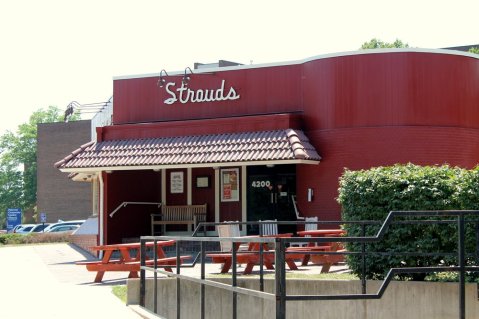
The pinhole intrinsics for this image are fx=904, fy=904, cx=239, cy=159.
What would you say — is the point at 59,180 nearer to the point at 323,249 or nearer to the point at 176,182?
the point at 176,182

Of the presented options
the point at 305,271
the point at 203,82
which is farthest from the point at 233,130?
the point at 305,271

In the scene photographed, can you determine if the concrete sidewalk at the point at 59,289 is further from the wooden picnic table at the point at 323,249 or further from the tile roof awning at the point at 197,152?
the tile roof awning at the point at 197,152

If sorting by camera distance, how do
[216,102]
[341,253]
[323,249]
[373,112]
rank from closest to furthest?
1. [341,253]
2. [323,249]
3. [373,112]
4. [216,102]

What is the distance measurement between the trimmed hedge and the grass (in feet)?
12.0

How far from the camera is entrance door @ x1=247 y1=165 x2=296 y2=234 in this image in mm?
25266

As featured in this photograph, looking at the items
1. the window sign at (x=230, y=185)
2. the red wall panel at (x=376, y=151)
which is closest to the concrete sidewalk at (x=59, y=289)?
the red wall panel at (x=376, y=151)

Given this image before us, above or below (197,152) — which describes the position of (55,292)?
below

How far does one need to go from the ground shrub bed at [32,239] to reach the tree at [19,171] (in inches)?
1987

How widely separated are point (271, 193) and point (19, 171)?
6985 centimetres

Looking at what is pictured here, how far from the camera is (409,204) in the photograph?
13.8 metres

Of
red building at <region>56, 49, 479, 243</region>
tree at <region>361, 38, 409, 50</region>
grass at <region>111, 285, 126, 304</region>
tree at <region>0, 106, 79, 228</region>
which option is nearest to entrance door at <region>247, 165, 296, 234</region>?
red building at <region>56, 49, 479, 243</region>

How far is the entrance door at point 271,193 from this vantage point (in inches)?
995

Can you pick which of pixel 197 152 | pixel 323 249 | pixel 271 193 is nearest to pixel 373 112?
pixel 271 193

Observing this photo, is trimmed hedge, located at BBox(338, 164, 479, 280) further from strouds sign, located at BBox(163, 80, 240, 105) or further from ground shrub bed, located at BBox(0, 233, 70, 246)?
ground shrub bed, located at BBox(0, 233, 70, 246)
